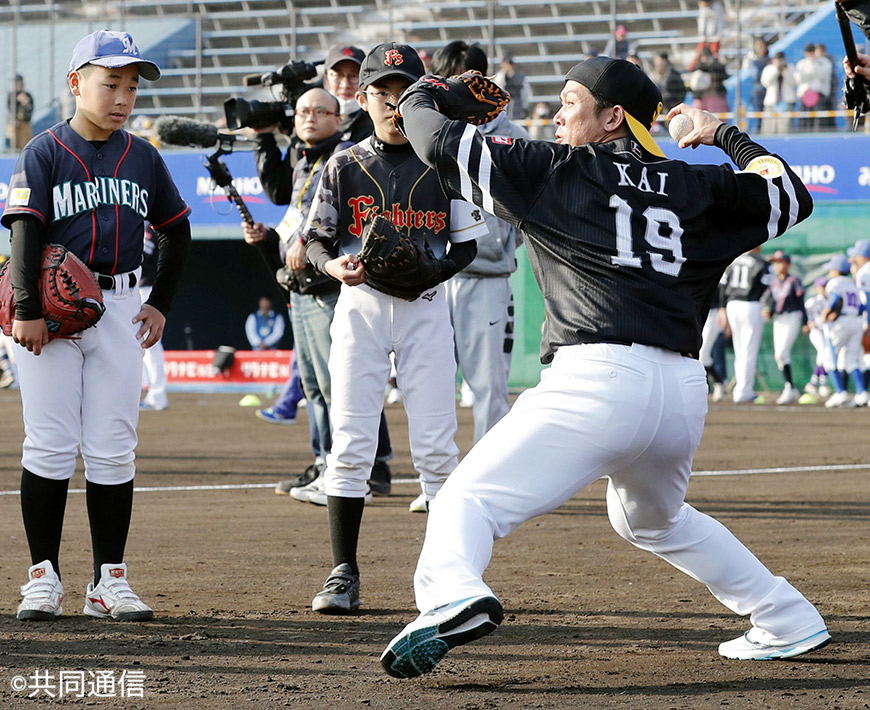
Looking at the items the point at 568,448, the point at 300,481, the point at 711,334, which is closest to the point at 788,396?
the point at 711,334

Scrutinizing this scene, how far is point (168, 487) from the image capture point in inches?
332

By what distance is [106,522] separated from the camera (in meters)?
4.65

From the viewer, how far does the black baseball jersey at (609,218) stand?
354 centimetres

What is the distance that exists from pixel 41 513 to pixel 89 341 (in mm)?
649

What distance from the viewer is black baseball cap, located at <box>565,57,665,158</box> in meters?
3.67

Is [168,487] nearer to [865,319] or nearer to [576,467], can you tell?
[576,467]

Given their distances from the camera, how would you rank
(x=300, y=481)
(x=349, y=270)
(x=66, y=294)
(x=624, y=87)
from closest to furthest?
(x=624, y=87) < (x=66, y=294) < (x=349, y=270) < (x=300, y=481)

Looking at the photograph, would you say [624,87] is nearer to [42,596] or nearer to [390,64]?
[390,64]

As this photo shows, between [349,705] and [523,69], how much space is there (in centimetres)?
2096

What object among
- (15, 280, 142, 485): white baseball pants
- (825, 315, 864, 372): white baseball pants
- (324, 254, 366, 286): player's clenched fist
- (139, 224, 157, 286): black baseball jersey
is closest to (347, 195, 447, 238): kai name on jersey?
(324, 254, 366, 286): player's clenched fist

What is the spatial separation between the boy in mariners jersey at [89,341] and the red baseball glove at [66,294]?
0.05 meters

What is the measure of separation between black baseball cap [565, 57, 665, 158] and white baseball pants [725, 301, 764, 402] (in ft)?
44.9

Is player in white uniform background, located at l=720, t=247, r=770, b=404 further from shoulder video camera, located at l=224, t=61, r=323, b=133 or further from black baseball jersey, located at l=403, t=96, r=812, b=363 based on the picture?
black baseball jersey, located at l=403, t=96, r=812, b=363

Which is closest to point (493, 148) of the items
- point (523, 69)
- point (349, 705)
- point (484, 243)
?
point (349, 705)
